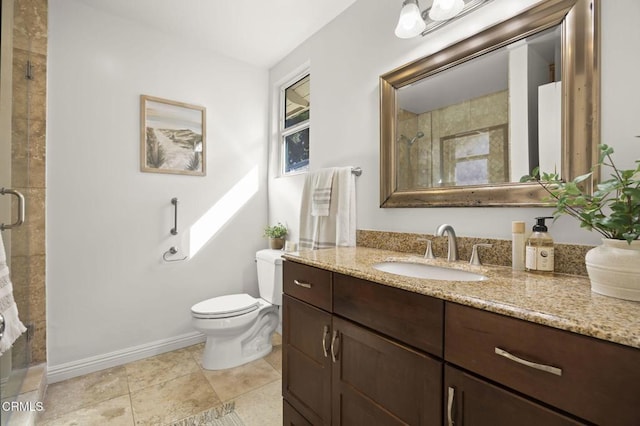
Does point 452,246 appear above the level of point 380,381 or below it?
above

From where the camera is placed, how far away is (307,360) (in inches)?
50.7

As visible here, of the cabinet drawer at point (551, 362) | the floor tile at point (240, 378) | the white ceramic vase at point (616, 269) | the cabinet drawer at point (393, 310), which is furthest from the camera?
the floor tile at point (240, 378)

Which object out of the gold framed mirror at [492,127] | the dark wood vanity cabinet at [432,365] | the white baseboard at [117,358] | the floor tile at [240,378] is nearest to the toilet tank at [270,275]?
the floor tile at [240,378]

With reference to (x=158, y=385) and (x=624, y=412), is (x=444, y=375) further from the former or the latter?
(x=158, y=385)

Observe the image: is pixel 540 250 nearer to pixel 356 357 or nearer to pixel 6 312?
pixel 356 357

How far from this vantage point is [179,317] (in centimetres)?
234

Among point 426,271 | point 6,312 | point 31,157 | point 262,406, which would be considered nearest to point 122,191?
point 31,157

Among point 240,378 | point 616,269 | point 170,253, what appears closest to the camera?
point 616,269

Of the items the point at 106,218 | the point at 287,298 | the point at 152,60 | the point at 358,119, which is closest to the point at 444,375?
the point at 287,298

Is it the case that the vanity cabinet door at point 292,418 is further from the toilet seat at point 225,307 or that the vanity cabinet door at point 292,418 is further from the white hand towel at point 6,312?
the white hand towel at point 6,312

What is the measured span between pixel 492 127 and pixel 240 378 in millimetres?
2047

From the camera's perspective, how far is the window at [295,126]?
2490mm

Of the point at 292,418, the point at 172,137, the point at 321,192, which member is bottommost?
the point at 292,418

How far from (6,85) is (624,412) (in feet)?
8.51
